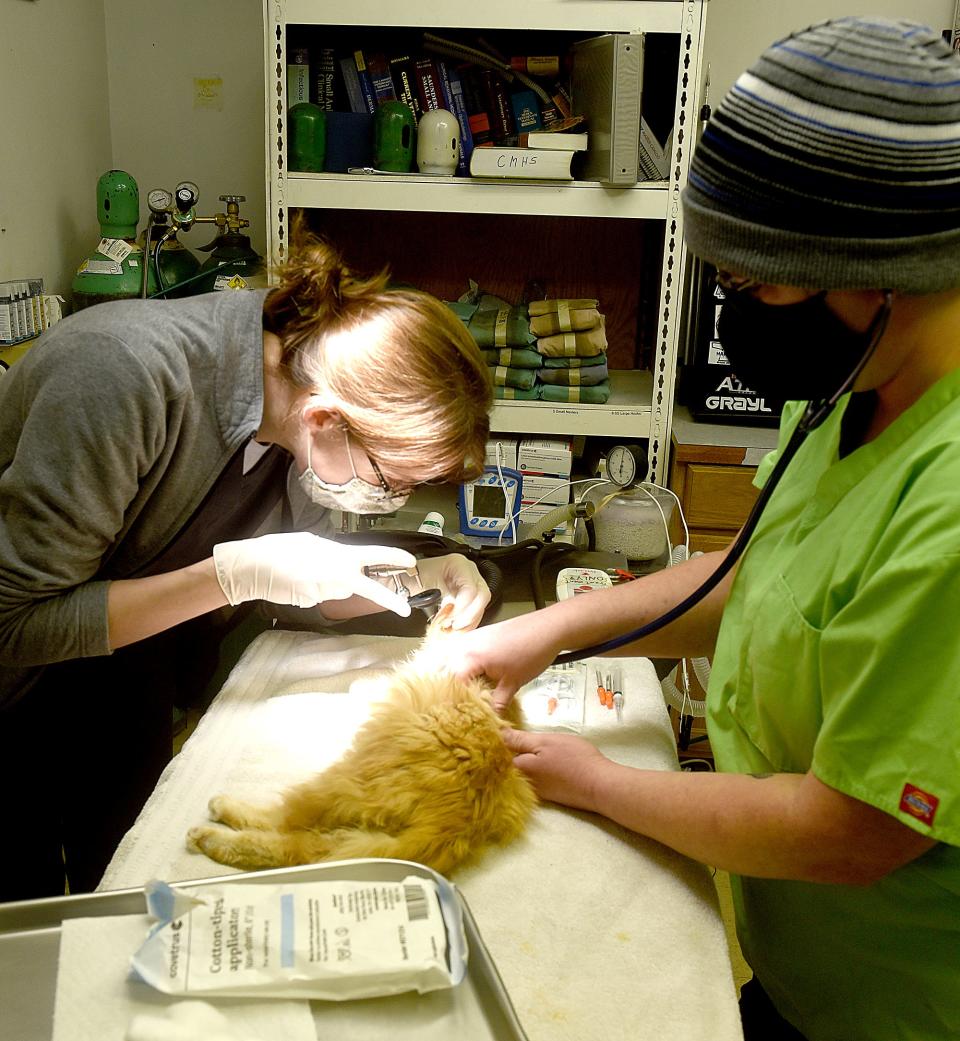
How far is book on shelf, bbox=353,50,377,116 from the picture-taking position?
2572 millimetres

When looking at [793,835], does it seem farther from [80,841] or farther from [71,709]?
[80,841]

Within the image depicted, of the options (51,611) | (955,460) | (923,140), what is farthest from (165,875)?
(923,140)

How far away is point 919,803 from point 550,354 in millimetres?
1932

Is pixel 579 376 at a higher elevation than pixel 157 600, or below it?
higher

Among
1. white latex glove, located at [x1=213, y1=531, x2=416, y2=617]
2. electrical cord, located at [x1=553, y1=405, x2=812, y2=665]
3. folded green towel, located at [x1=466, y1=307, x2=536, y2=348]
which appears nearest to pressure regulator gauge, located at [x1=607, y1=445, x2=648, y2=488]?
folded green towel, located at [x1=466, y1=307, x2=536, y2=348]

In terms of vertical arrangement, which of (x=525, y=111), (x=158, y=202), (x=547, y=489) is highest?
(x=525, y=111)

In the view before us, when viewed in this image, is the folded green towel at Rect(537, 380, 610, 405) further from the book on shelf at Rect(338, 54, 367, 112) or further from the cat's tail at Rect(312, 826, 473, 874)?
the cat's tail at Rect(312, 826, 473, 874)

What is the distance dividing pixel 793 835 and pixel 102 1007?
0.59m

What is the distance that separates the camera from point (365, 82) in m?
2.58

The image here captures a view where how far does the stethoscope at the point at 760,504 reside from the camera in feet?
2.89

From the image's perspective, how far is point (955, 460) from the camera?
0.79 metres

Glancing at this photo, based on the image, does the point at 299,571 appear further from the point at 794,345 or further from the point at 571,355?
the point at 571,355

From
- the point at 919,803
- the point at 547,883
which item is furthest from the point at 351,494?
the point at 919,803

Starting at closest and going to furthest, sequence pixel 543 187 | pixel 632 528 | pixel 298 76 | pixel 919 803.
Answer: pixel 919 803
pixel 632 528
pixel 543 187
pixel 298 76
